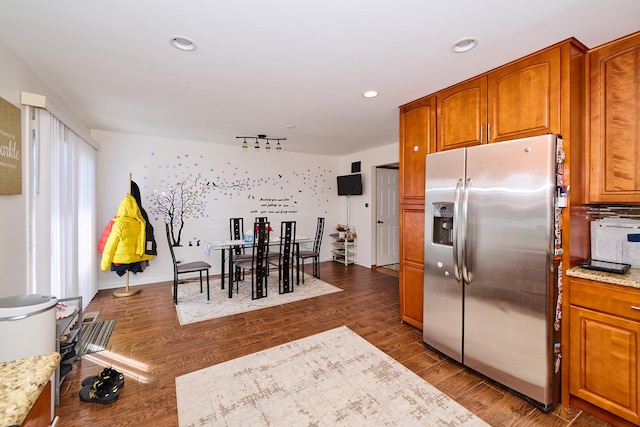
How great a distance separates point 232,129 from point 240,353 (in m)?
3.06

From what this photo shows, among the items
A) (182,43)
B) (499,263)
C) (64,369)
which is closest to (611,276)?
(499,263)

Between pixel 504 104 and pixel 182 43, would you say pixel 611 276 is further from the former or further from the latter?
pixel 182 43

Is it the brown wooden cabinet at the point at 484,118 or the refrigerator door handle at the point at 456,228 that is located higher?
the brown wooden cabinet at the point at 484,118

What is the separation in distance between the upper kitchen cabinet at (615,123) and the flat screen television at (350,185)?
13.3ft

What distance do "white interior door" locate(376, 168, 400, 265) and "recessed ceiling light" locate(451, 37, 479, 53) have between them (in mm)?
3876

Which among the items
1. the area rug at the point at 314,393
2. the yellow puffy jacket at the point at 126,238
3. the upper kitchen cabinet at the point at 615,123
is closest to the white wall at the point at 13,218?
the area rug at the point at 314,393

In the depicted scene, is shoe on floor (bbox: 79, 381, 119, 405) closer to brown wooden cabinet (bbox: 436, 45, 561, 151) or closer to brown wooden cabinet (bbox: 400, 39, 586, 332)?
brown wooden cabinet (bbox: 400, 39, 586, 332)

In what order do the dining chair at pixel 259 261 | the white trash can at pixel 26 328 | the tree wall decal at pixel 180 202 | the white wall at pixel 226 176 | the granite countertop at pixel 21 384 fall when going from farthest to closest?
the tree wall decal at pixel 180 202, the white wall at pixel 226 176, the dining chair at pixel 259 261, the white trash can at pixel 26 328, the granite countertop at pixel 21 384

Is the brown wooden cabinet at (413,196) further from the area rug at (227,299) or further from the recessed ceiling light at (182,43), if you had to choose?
the recessed ceiling light at (182,43)

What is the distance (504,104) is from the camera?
218 cm

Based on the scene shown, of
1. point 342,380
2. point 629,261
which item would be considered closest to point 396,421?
point 342,380

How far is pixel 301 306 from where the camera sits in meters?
3.66

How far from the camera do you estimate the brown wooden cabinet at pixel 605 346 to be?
162 cm

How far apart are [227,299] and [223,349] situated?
1.37m
